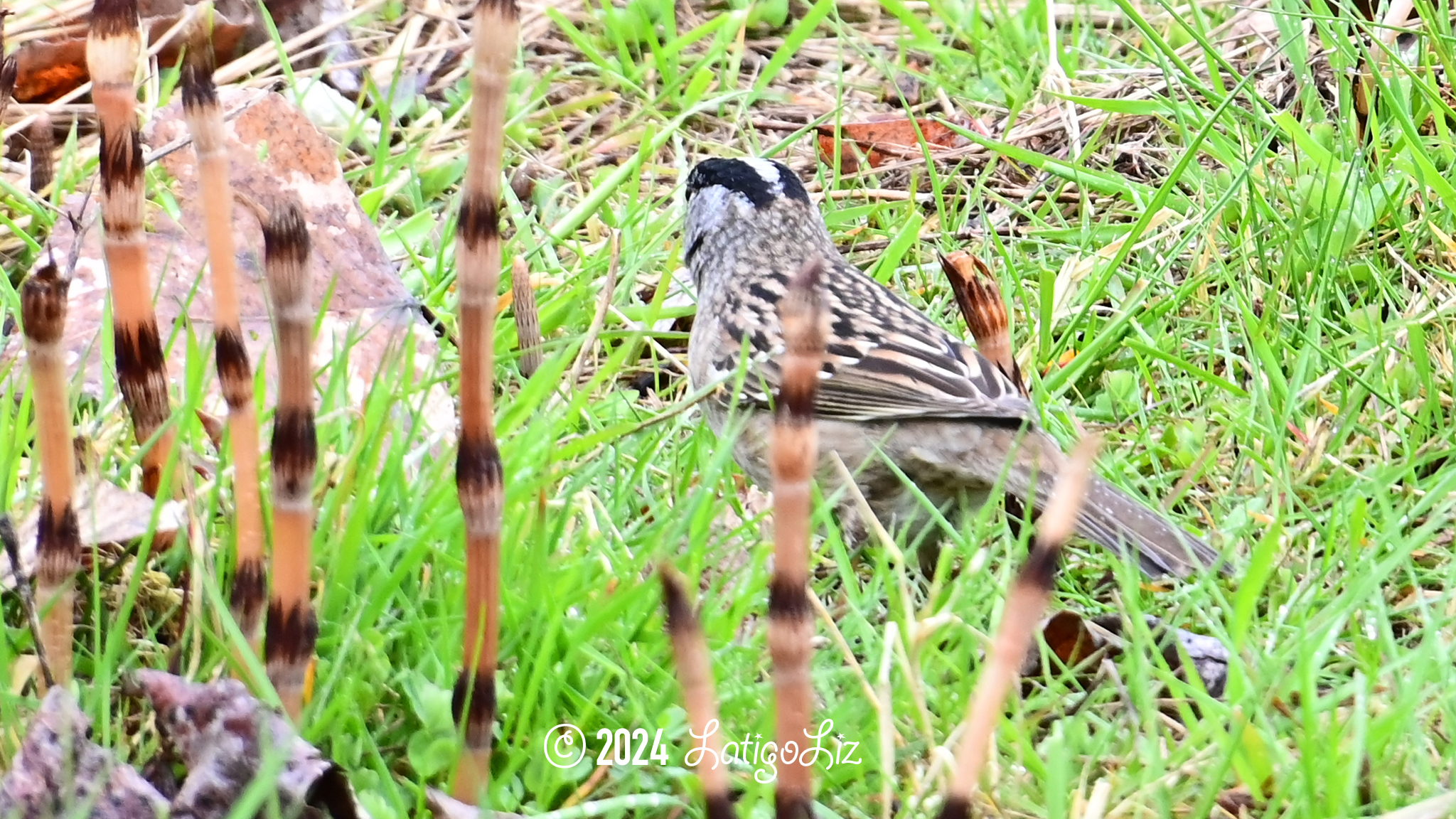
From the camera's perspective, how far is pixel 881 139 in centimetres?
513

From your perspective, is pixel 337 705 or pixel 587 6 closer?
pixel 337 705

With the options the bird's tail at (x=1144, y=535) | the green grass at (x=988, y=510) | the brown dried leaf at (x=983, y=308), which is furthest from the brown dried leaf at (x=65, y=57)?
the bird's tail at (x=1144, y=535)

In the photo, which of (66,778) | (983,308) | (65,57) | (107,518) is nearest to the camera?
(66,778)

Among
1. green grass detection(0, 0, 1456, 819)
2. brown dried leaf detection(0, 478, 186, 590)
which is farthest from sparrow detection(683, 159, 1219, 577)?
brown dried leaf detection(0, 478, 186, 590)

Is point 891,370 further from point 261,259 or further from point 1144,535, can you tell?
point 261,259

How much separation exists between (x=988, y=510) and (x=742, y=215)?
1778 mm

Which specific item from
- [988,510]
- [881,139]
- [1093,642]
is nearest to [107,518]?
[988,510]

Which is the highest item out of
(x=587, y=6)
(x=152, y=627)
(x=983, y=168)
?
(x=587, y=6)

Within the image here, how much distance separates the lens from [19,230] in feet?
12.0

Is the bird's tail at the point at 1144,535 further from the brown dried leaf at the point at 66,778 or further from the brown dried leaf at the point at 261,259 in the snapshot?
the brown dried leaf at the point at 66,778

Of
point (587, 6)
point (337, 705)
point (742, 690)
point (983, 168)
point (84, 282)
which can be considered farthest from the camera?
point (587, 6)

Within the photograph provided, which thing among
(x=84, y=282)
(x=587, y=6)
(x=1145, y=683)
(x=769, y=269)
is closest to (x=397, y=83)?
(x=587, y=6)

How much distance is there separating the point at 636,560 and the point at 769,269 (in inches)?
81.0

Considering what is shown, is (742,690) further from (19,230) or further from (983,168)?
(983,168)
